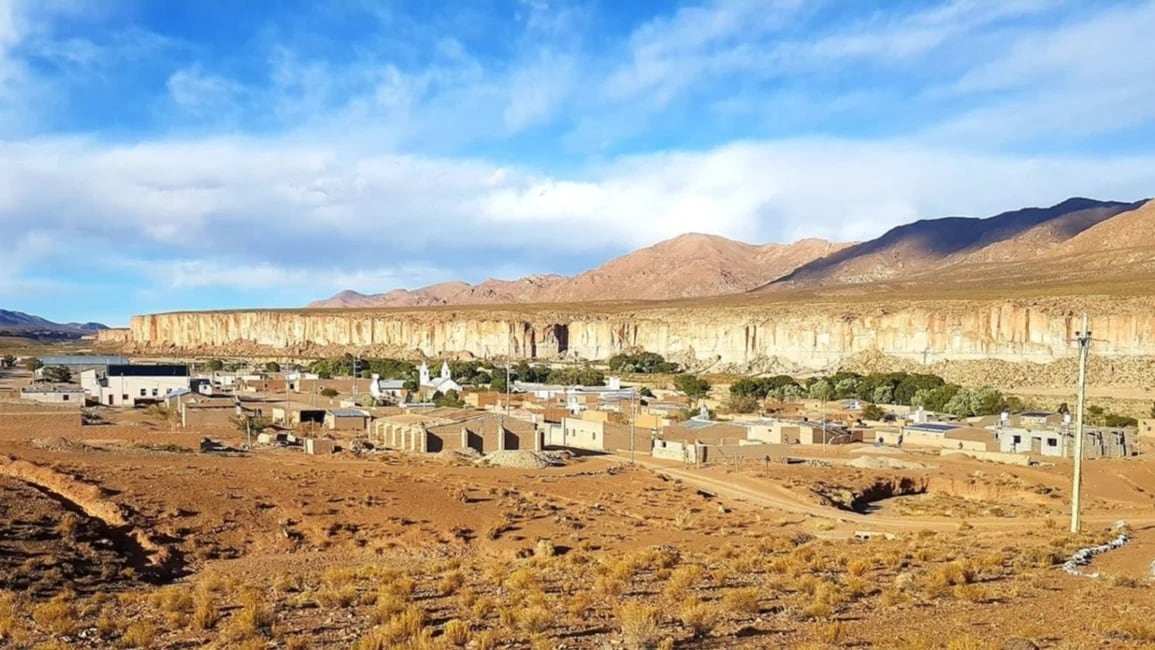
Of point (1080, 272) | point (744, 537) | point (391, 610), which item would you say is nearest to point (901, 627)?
point (391, 610)

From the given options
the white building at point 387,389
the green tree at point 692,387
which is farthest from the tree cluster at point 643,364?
the white building at point 387,389

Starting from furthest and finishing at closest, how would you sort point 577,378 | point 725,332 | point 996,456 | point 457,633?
point 725,332, point 577,378, point 996,456, point 457,633

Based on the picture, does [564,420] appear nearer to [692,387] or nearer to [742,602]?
[692,387]

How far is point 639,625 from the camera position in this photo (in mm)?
12062

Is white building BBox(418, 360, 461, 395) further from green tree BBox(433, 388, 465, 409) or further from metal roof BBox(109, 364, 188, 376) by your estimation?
metal roof BBox(109, 364, 188, 376)

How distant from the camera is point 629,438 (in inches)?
2146

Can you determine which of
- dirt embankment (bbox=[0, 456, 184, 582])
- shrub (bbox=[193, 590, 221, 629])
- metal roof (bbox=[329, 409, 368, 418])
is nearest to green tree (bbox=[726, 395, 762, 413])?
metal roof (bbox=[329, 409, 368, 418])

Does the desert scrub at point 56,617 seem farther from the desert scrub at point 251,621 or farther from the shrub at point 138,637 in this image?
the desert scrub at point 251,621

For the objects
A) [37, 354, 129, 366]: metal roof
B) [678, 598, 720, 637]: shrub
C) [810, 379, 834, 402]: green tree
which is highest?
[37, 354, 129, 366]: metal roof

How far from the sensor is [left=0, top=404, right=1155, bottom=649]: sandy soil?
42.3 ft

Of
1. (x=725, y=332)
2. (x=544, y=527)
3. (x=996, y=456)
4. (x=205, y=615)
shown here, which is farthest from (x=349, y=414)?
(x=725, y=332)

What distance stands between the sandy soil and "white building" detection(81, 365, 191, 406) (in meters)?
27.9

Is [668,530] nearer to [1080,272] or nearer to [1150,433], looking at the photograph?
[1150,433]

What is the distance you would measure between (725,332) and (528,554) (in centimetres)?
10994
